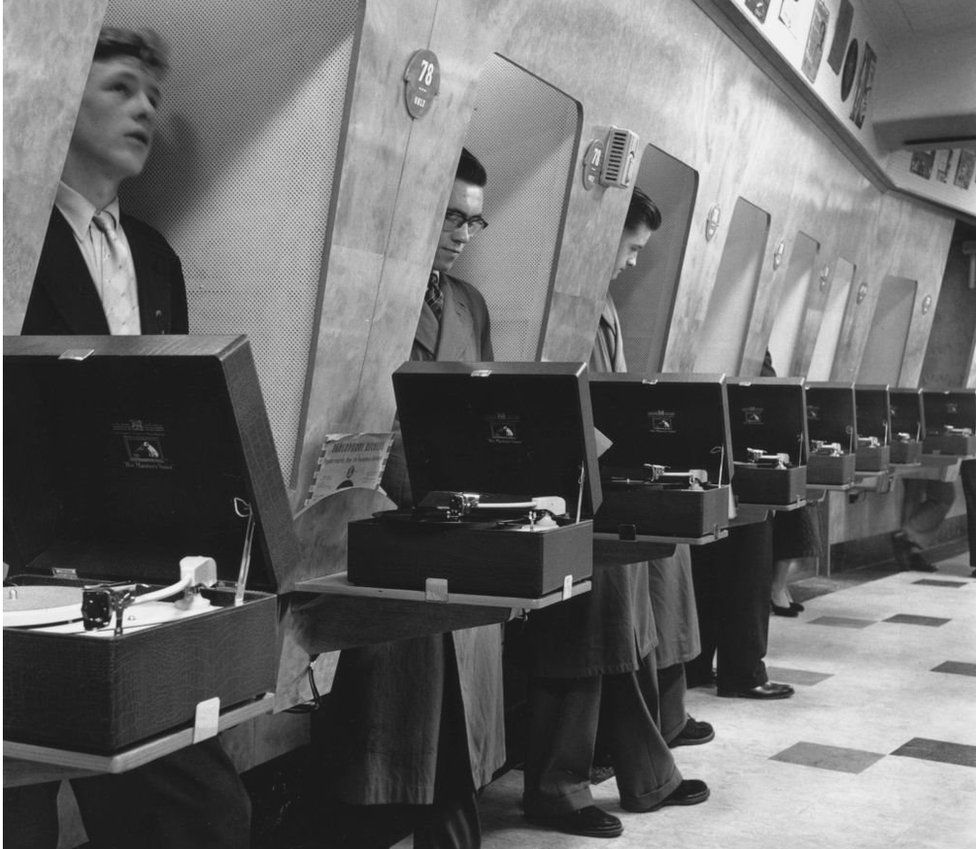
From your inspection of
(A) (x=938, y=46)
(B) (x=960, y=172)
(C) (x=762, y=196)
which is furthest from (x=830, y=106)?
(B) (x=960, y=172)

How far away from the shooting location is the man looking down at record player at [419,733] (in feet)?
9.17

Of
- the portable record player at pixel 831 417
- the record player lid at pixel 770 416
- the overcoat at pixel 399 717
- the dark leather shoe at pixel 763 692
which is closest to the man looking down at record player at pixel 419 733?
the overcoat at pixel 399 717

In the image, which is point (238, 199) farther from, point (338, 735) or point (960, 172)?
point (960, 172)

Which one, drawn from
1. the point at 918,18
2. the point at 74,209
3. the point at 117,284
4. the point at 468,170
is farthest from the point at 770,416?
the point at 918,18

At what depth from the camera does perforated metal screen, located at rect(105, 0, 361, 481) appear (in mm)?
2881

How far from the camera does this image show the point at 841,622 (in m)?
7.03

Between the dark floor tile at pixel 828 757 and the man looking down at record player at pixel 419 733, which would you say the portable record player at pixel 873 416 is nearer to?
the dark floor tile at pixel 828 757

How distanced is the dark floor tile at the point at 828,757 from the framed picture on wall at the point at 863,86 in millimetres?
4435

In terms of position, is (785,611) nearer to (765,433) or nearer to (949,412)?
(949,412)

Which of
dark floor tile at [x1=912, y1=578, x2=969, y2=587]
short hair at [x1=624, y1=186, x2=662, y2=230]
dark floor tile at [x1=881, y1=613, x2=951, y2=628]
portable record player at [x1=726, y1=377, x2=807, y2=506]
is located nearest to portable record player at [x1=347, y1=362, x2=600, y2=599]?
portable record player at [x1=726, y1=377, x2=807, y2=506]

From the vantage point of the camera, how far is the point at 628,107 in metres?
4.53

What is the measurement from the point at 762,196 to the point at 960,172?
439cm

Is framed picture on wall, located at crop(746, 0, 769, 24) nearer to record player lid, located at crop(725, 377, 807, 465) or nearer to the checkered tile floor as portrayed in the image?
record player lid, located at crop(725, 377, 807, 465)

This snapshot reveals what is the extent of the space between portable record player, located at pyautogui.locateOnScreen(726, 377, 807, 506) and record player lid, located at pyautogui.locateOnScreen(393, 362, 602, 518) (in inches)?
75.3
